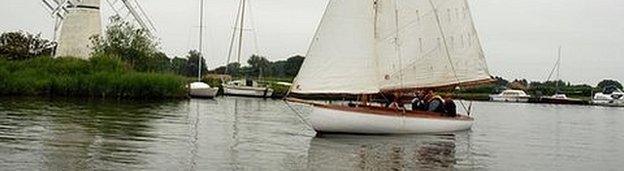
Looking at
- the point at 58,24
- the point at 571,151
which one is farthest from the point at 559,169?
the point at 58,24

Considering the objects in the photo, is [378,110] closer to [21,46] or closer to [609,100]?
[21,46]

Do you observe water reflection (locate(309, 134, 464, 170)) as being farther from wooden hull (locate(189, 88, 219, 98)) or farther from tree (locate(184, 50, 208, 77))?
tree (locate(184, 50, 208, 77))

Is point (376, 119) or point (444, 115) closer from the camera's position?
point (376, 119)

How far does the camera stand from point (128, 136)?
83.6 ft

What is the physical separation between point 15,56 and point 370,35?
5461 cm

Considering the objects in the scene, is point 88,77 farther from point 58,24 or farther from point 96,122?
point 96,122

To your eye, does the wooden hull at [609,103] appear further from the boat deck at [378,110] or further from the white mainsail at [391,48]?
the boat deck at [378,110]

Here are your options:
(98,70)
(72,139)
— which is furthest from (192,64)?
(72,139)

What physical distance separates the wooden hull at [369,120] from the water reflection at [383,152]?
380 mm

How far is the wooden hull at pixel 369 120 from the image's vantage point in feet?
95.1

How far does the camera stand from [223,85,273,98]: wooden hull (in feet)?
274

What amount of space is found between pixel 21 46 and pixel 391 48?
55530mm

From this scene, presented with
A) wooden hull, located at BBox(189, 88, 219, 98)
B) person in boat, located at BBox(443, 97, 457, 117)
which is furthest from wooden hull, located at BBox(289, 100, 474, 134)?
wooden hull, located at BBox(189, 88, 219, 98)

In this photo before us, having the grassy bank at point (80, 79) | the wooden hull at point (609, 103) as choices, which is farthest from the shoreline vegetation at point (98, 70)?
the wooden hull at point (609, 103)
